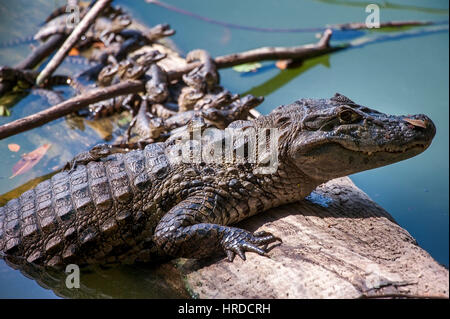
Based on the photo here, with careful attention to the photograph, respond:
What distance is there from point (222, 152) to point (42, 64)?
5143 mm

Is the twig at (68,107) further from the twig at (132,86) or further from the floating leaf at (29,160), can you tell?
the floating leaf at (29,160)

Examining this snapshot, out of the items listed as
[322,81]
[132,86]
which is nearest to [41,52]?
[132,86]

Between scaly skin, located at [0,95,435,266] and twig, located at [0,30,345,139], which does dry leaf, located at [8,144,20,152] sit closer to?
twig, located at [0,30,345,139]

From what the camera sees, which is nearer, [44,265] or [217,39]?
[44,265]

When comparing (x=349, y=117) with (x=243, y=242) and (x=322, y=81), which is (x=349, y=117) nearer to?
(x=243, y=242)

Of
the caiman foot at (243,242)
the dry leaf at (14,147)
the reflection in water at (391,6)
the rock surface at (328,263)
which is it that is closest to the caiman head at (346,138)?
the rock surface at (328,263)

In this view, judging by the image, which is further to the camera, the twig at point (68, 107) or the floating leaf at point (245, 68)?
the floating leaf at point (245, 68)

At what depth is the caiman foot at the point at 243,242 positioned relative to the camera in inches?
126

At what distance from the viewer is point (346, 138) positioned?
3.38m

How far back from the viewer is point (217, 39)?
8.43 metres

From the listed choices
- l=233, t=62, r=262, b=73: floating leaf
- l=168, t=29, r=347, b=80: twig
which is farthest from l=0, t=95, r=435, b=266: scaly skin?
l=233, t=62, r=262, b=73: floating leaf

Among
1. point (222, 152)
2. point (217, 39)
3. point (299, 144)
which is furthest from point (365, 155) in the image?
→ point (217, 39)
